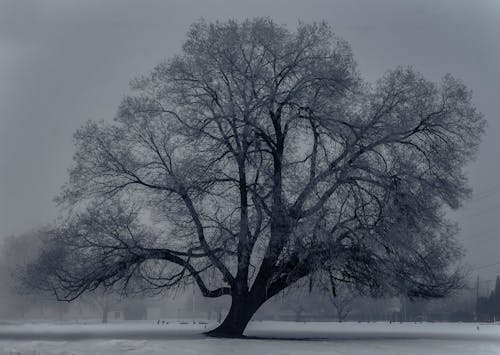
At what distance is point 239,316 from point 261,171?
5.13m

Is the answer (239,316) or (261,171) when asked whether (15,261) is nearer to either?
(239,316)

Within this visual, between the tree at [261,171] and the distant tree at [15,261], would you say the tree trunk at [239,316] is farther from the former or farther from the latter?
the distant tree at [15,261]

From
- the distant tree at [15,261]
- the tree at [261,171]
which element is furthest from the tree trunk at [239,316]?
the distant tree at [15,261]

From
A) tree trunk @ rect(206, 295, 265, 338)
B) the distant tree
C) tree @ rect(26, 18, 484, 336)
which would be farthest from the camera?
the distant tree

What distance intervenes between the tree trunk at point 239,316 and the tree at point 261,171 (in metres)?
0.05

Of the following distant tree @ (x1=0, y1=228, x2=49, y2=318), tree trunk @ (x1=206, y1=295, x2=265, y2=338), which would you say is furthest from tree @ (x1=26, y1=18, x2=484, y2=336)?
distant tree @ (x1=0, y1=228, x2=49, y2=318)

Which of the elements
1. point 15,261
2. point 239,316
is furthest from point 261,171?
point 15,261

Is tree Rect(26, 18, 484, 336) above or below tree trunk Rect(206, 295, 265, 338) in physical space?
above

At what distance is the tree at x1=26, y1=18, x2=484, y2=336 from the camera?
22.2m

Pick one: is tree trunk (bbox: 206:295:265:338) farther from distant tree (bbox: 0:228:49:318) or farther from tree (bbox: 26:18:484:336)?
distant tree (bbox: 0:228:49:318)

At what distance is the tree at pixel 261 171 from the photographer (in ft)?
73.0

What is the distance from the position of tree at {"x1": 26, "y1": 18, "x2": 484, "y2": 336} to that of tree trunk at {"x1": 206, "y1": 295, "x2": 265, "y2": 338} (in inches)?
1.8

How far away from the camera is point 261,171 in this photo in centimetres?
2278

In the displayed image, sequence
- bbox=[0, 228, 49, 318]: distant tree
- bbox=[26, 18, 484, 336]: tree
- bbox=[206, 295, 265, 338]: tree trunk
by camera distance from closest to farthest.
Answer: bbox=[26, 18, 484, 336]: tree
bbox=[206, 295, 265, 338]: tree trunk
bbox=[0, 228, 49, 318]: distant tree
